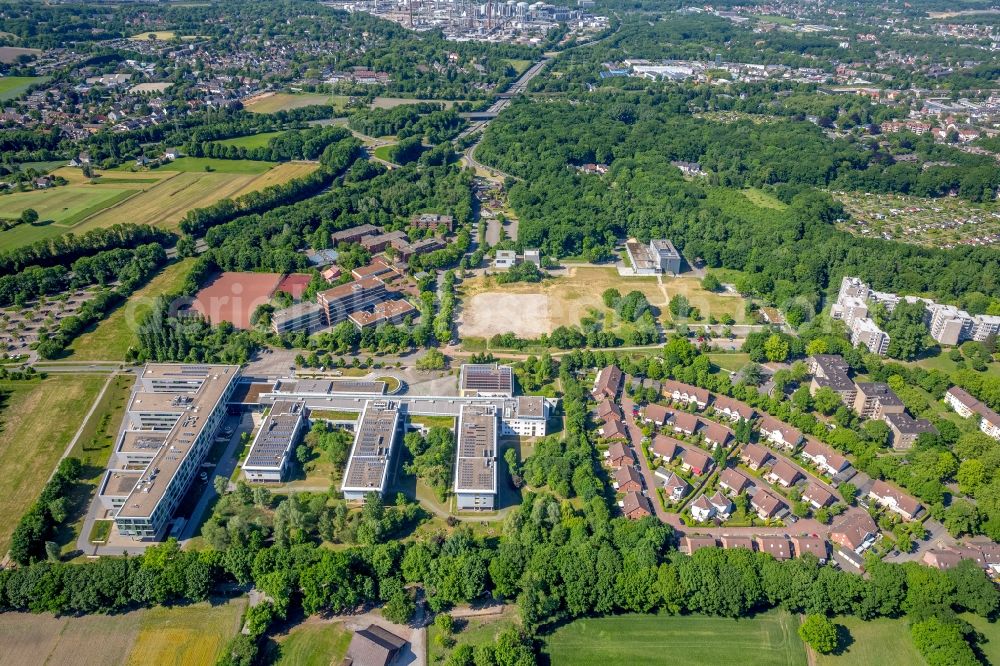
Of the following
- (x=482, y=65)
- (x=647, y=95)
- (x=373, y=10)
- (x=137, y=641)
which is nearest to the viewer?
(x=137, y=641)

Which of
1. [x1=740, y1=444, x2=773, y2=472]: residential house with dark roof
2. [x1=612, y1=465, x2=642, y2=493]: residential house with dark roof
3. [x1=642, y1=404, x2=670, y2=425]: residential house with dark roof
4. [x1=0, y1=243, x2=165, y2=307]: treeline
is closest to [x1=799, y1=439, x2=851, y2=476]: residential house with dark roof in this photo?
[x1=740, y1=444, x2=773, y2=472]: residential house with dark roof

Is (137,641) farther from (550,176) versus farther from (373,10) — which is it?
(373,10)

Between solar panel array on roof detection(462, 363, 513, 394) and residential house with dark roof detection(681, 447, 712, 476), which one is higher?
solar panel array on roof detection(462, 363, 513, 394)

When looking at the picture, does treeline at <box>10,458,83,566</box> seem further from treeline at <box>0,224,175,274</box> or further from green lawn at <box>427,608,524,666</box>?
treeline at <box>0,224,175,274</box>

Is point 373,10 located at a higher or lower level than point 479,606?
higher

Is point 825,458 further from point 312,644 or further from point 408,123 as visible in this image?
point 408,123

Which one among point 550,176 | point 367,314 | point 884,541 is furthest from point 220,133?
point 884,541

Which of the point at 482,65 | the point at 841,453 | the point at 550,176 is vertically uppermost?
the point at 482,65
